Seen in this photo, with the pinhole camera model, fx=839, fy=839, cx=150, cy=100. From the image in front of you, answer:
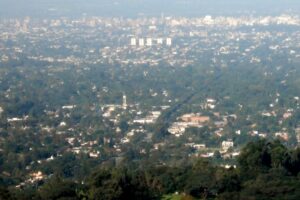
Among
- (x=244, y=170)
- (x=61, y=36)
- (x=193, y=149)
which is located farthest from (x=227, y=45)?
(x=244, y=170)

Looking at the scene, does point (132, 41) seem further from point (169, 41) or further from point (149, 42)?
point (169, 41)

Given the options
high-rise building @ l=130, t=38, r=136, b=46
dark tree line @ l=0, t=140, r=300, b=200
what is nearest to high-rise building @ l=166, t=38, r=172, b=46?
high-rise building @ l=130, t=38, r=136, b=46

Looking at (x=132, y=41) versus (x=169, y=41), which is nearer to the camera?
(x=132, y=41)

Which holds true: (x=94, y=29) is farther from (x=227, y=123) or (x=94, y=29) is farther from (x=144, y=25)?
(x=227, y=123)

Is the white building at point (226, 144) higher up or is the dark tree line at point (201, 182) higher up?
the dark tree line at point (201, 182)

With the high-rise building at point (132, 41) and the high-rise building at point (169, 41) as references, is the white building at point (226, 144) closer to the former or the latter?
the high-rise building at point (132, 41)

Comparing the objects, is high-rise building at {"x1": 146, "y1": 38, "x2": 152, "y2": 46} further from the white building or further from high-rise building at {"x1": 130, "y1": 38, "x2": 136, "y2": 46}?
the white building

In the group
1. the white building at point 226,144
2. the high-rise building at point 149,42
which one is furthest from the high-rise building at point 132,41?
the white building at point 226,144

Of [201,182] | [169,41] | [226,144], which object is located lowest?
[169,41]

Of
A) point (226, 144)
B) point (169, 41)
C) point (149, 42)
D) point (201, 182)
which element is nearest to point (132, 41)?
point (149, 42)

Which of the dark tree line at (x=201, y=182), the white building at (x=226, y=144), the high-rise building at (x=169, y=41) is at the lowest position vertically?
the high-rise building at (x=169, y=41)

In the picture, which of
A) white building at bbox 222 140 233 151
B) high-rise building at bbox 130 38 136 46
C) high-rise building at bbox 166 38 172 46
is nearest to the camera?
white building at bbox 222 140 233 151
